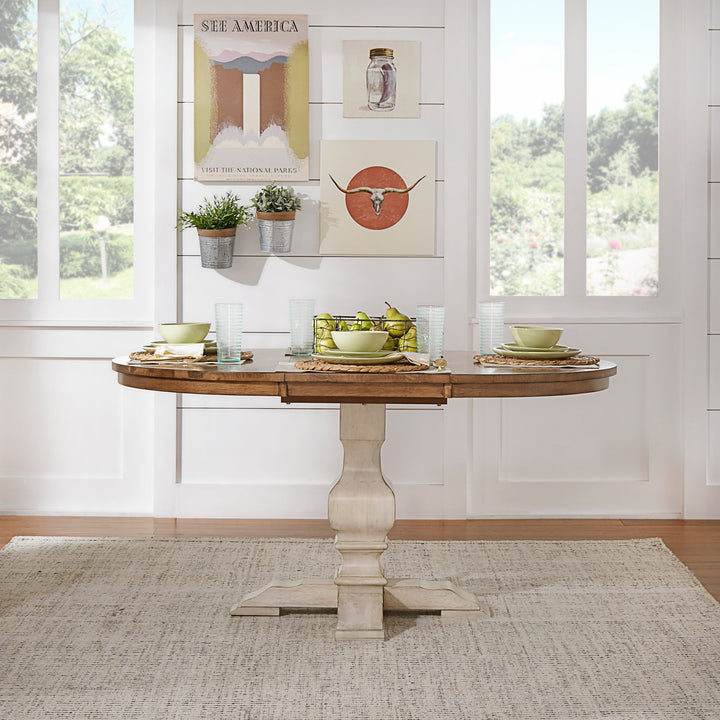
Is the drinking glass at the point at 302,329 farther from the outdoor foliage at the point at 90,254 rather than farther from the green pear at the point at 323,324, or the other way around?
the outdoor foliage at the point at 90,254

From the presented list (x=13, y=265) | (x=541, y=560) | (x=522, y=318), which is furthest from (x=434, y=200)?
(x=13, y=265)

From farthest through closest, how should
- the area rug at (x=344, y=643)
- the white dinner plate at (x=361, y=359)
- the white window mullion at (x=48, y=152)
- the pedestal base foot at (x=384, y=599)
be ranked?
1. the white window mullion at (x=48, y=152)
2. the pedestal base foot at (x=384, y=599)
3. the white dinner plate at (x=361, y=359)
4. the area rug at (x=344, y=643)

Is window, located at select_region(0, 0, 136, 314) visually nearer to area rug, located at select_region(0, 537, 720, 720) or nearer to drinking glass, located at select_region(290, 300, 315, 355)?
area rug, located at select_region(0, 537, 720, 720)

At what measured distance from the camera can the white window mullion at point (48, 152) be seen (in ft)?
11.5

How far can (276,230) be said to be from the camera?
11.0 ft

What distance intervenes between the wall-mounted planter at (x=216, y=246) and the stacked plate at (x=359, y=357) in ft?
4.42

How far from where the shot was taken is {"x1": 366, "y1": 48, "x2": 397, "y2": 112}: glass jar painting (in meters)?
3.40

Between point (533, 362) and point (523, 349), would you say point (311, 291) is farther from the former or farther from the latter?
point (533, 362)

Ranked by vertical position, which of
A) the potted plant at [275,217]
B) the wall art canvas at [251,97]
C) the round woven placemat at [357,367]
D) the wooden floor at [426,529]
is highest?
the wall art canvas at [251,97]

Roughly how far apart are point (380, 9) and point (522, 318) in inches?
53.8

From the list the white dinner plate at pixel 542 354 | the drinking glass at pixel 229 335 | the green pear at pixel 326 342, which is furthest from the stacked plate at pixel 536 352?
the drinking glass at pixel 229 335

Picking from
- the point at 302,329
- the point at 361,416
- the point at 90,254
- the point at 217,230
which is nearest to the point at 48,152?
the point at 90,254

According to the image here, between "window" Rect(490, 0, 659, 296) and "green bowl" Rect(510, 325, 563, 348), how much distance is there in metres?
1.36

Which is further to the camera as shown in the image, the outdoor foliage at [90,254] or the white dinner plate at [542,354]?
the outdoor foliage at [90,254]
